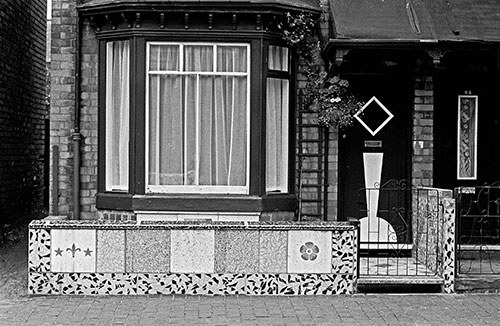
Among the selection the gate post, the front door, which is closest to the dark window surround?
the front door

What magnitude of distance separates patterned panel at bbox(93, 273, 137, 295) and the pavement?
0.12 meters

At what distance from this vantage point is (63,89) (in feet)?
41.6

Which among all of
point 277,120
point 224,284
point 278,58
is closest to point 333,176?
point 277,120

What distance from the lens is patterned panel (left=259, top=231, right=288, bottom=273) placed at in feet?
35.2

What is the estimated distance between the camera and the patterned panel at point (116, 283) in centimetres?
1062

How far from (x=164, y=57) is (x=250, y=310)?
398 centimetres

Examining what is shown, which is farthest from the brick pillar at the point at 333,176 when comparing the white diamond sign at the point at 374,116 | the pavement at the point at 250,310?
the pavement at the point at 250,310

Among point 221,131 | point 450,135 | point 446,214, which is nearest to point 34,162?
point 221,131

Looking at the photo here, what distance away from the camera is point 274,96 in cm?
1245

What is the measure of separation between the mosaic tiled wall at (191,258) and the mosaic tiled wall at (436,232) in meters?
1.15

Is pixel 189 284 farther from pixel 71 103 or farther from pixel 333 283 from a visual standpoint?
pixel 71 103

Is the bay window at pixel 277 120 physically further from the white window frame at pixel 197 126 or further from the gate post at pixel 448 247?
the gate post at pixel 448 247

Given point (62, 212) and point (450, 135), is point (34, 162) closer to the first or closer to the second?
point (62, 212)

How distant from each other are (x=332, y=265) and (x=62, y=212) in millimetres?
4220
